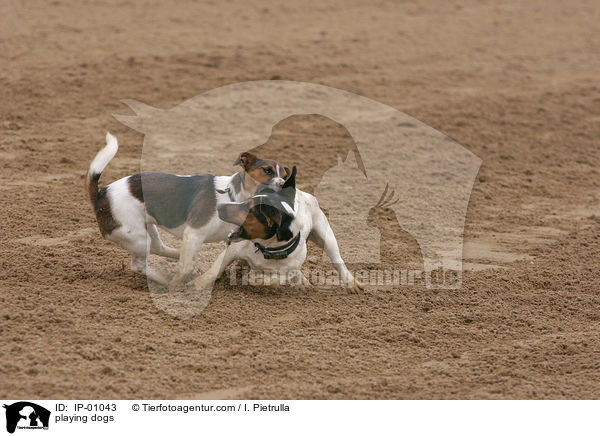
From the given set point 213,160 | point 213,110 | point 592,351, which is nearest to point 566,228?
point 592,351

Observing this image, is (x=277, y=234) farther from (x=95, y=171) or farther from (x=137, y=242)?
(x=95, y=171)

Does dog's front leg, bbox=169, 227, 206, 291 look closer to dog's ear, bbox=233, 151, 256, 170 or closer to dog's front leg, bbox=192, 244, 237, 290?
dog's front leg, bbox=192, 244, 237, 290

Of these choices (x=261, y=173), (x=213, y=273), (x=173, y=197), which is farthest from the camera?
(x=213, y=273)

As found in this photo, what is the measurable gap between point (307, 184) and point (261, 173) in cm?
272

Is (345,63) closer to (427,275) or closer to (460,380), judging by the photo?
(427,275)

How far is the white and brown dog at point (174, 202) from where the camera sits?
5.40m

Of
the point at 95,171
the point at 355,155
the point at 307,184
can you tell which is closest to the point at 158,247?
the point at 95,171

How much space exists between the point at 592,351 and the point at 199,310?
2.75m

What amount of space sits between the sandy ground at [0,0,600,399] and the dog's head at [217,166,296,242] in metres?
0.69

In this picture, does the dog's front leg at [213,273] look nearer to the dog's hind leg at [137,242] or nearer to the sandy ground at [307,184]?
the sandy ground at [307,184]

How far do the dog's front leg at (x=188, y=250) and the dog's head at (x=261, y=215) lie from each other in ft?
1.35

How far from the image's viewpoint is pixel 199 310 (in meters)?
5.42
